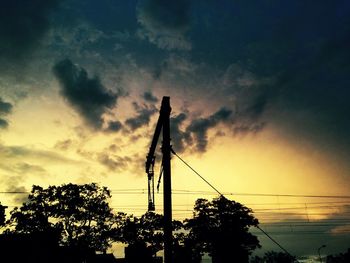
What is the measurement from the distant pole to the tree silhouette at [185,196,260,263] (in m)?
45.5

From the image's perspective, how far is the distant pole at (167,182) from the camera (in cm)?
968

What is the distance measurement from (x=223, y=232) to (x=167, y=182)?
5020 centimetres

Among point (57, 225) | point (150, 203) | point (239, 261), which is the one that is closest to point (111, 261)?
point (57, 225)

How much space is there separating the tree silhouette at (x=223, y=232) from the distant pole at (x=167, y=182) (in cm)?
4553

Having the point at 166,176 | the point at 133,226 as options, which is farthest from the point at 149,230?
the point at 166,176

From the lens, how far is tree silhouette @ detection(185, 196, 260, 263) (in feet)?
178

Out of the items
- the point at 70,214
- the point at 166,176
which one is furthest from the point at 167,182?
the point at 70,214

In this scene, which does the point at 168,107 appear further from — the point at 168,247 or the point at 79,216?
the point at 79,216

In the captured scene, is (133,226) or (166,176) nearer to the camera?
(166,176)

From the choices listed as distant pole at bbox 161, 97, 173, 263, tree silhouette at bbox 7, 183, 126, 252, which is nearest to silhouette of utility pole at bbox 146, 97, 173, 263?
distant pole at bbox 161, 97, 173, 263

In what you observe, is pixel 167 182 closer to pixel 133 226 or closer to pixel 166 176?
pixel 166 176

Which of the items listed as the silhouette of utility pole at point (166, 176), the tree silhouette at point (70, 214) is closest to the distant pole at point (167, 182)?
the silhouette of utility pole at point (166, 176)

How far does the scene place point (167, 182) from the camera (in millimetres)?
10211

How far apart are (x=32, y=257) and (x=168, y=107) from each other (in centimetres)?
3702
